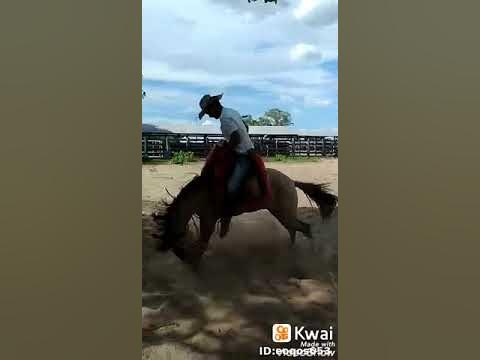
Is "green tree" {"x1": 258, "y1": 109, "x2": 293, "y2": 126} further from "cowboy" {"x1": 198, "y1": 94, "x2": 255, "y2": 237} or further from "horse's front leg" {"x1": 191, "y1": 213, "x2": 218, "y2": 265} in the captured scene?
"horse's front leg" {"x1": 191, "y1": 213, "x2": 218, "y2": 265}

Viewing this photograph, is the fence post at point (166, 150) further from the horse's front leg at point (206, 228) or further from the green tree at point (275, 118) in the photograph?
the green tree at point (275, 118)

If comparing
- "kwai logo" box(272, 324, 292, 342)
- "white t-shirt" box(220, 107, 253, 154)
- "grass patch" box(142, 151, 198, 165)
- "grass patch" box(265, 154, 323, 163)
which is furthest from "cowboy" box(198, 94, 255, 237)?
"kwai logo" box(272, 324, 292, 342)

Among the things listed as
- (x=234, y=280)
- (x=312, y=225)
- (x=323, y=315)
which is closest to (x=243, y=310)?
(x=234, y=280)

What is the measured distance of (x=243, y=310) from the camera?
289 cm

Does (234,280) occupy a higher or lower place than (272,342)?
higher

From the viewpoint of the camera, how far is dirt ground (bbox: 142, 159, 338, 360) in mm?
2875

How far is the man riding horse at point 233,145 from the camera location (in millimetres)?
2936

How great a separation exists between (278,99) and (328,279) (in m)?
1.17

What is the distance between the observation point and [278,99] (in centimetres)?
296

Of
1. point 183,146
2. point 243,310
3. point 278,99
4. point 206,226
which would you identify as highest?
point 278,99

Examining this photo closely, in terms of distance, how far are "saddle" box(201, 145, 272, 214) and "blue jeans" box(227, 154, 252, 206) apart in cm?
3

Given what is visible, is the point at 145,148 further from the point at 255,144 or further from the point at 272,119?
the point at 272,119
